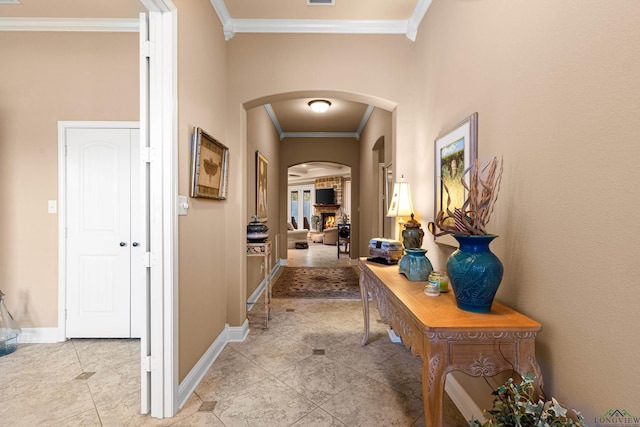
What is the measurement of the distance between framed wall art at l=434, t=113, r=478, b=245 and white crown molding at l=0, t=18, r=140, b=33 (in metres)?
3.27

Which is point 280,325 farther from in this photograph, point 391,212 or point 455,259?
point 455,259

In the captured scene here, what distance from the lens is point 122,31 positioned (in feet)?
9.46

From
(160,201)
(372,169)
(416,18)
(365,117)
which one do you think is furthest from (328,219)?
(160,201)

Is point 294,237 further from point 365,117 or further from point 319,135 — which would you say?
point 365,117

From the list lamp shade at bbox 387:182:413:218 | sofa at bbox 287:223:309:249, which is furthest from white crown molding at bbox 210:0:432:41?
sofa at bbox 287:223:309:249

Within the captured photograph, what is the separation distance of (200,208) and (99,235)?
148 centimetres

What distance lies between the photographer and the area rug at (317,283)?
4.55 m

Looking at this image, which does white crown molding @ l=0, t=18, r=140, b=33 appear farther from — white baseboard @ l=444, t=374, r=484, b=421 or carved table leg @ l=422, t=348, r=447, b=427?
white baseboard @ l=444, t=374, r=484, b=421

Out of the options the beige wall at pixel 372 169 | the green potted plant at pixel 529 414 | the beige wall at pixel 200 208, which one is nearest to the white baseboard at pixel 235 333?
the beige wall at pixel 200 208

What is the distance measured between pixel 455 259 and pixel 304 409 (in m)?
1.46

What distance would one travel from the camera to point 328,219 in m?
12.8

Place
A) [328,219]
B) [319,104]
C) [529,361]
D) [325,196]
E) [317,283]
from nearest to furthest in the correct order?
[529,361] → [319,104] → [317,283] → [325,196] → [328,219]

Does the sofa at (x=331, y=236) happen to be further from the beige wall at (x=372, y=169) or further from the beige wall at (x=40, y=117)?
the beige wall at (x=40, y=117)

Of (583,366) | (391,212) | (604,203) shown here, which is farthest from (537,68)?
(391,212)
